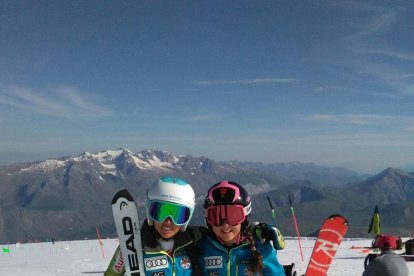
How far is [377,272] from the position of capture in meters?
8.28

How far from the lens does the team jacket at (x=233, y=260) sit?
204 inches

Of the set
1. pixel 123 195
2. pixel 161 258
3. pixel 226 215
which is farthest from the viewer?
pixel 123 195

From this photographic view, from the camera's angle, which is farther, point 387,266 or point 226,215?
point 387,266

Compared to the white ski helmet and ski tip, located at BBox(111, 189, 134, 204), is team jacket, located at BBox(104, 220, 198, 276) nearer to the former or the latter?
the white ski helmet

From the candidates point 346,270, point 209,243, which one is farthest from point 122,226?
point 346,270

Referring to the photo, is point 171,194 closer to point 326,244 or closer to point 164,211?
point 164,211

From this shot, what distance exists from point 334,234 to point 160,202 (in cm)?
302

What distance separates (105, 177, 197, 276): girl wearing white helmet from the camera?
5.11 metres

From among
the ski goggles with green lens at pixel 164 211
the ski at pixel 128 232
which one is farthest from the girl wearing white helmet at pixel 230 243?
the ski at pixel 128 232

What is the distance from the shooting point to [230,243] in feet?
17.5

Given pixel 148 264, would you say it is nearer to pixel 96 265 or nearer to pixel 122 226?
pixel 122 226

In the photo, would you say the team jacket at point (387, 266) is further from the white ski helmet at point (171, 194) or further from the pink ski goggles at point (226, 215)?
the white ski helmet at point (171, 194)

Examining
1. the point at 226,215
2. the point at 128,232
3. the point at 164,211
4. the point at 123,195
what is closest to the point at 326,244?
the point at 226,215

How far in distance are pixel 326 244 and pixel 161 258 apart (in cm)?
293
